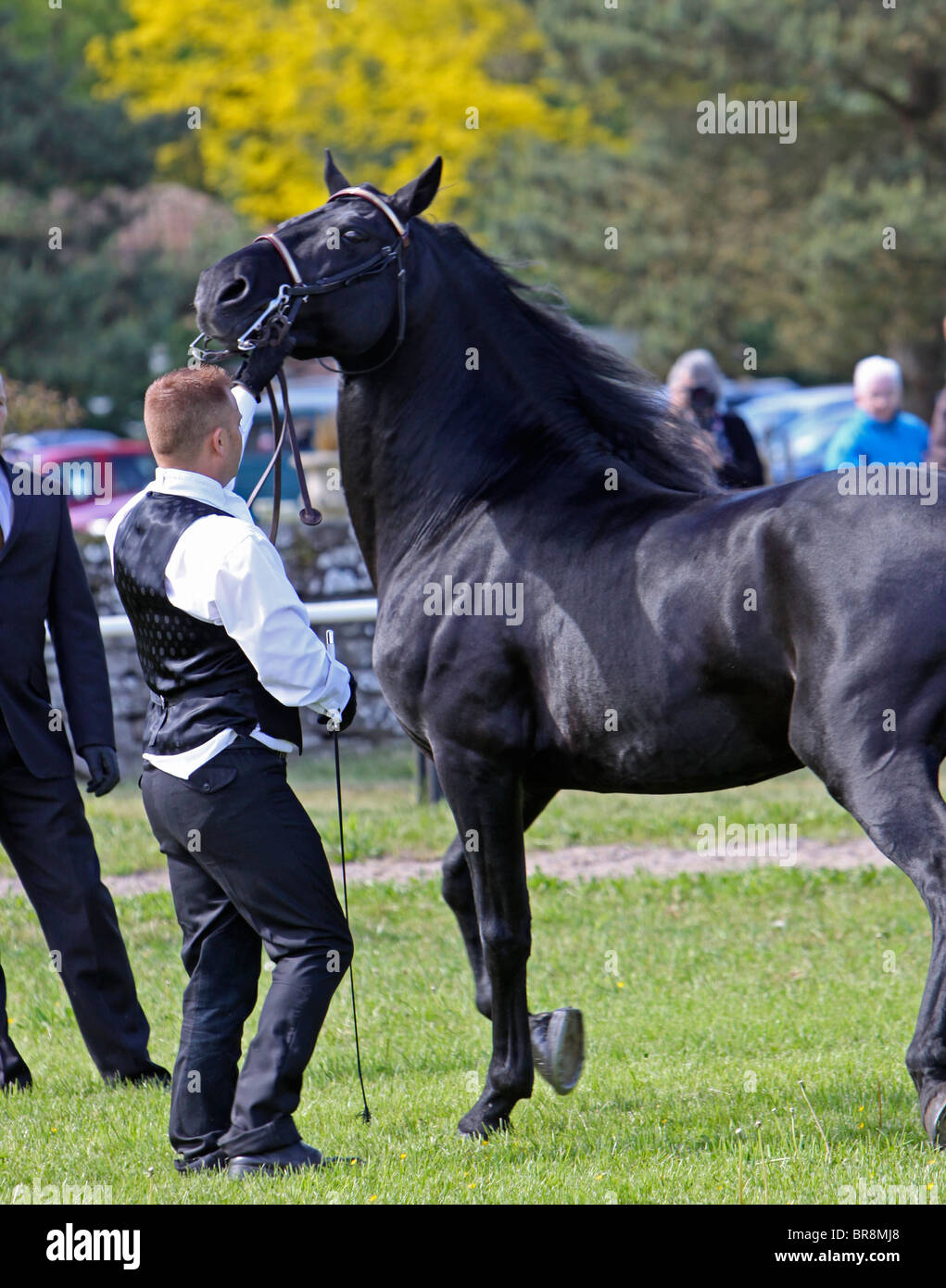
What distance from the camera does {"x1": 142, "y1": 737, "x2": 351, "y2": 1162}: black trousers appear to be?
3.88 m

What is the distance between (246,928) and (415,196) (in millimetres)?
2143

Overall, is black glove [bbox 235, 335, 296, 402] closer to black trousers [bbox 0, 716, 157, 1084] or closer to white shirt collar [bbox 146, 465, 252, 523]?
white shirt collar [bbox 146, 465, 252, 523]

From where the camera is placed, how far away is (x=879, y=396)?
30.2ft

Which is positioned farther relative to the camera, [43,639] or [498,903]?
[43,639]

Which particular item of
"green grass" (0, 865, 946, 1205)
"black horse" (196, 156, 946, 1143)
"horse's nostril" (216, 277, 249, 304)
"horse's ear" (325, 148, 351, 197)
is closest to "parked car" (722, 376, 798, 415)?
"green grass" (0, 865, 946, 1205)

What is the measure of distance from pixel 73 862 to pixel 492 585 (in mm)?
1814

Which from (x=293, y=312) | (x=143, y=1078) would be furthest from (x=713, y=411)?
(x=143, y=1078)

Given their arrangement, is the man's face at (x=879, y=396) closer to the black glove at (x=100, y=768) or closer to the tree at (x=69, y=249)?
the black glove at (x=100, y=768)

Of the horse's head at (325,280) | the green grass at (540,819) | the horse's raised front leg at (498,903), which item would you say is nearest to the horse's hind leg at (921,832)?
the horse's raised front leg at (498,903)

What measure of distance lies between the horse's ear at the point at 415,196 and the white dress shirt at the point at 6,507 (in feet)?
5.24

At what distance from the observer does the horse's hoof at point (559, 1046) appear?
4566mm

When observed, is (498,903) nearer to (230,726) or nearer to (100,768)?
(230,726)

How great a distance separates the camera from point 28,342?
840 inches
